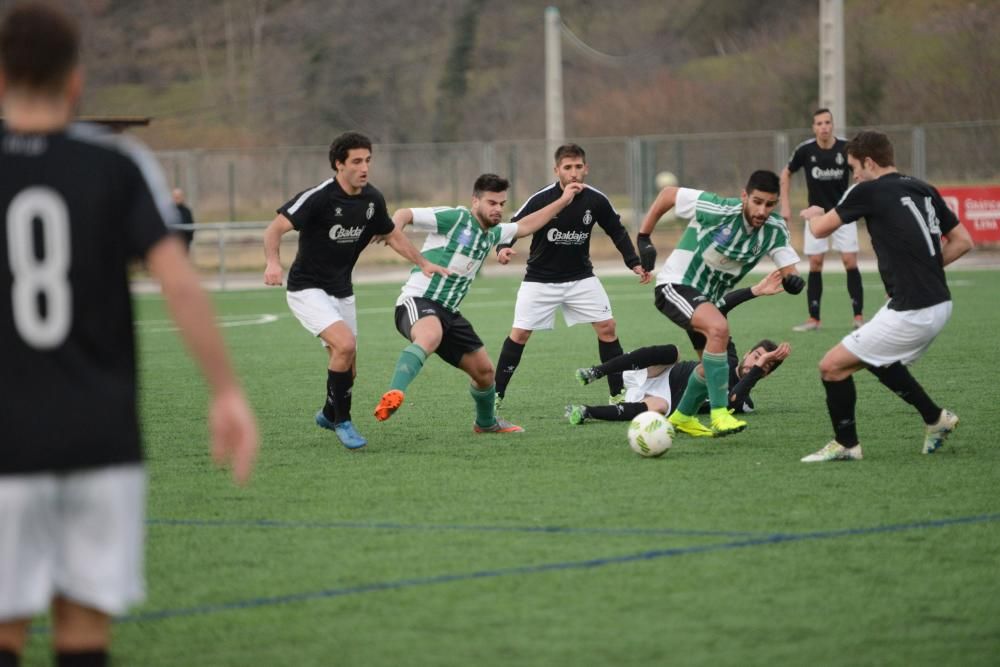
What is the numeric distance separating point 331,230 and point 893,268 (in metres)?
3.40

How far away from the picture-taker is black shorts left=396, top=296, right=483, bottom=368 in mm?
8719

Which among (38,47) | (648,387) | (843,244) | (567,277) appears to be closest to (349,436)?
(648,387)

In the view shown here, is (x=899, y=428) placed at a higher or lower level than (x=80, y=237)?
lower

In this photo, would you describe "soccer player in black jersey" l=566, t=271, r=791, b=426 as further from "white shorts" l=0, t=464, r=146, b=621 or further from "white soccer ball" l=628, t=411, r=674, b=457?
"white shorts" l=0, t=464, r=146, b=621

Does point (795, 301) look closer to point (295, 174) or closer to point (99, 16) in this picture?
point (295, 174)

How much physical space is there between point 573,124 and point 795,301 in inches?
1351

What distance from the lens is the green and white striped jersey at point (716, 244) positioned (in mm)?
8578

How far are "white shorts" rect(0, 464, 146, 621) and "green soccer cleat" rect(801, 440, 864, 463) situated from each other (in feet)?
16.7

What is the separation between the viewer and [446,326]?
872 centimetres

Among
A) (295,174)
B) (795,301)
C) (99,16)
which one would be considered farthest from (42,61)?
(99,16)

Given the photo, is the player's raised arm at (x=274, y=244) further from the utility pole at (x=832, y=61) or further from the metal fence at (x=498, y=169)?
the metal fence at (x=498, y=169)

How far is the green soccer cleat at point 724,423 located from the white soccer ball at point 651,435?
763 mm

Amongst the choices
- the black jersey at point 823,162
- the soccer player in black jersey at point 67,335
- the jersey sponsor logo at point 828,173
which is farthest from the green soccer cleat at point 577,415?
the jersey sponsor logo at point 828,173

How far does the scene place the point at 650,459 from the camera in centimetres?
782
